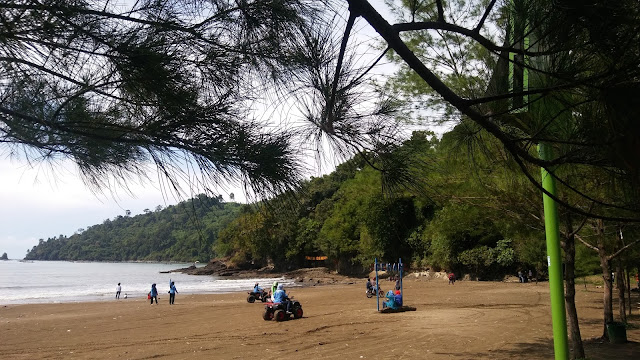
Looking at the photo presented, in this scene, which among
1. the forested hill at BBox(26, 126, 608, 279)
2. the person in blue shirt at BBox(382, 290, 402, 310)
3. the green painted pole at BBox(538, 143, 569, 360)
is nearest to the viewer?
the forested hill at BBox(26, 126, 608, 279)

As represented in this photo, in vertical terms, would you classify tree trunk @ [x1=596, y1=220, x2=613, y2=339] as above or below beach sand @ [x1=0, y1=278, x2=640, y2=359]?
above

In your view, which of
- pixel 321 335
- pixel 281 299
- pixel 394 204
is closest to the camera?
pixel 394 204

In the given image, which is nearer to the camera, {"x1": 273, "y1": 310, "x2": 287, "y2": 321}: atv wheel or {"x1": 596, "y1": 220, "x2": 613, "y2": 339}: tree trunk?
{"x1": 596, "y1": 220, "x2": 613, "y2": 339}: tree trunk

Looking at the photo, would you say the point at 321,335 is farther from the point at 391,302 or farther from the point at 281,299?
the point at 391,302

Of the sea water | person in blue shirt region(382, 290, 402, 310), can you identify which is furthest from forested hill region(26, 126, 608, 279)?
the sea water

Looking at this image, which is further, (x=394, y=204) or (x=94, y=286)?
(x=94, y=286)

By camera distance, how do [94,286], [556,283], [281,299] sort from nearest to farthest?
[556,283] → [281,299] → [94,286]

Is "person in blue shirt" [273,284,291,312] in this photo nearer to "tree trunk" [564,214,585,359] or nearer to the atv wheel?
the atv wheel

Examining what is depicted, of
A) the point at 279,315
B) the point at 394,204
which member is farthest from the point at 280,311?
the point at 394,204

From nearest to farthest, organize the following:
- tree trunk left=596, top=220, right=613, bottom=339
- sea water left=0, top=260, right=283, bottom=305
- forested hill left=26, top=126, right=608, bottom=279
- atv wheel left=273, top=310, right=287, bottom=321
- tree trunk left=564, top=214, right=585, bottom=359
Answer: forested hill left=26, top=126, right=608, bottom=279
tree trunk left=564, top=214, right=585, bottom=359
tree trunk left=596, top=220, right=613, bottom=339
atv wheel left=273, top=310, right=287, bottom=321
sea water left=0, top=260, right=283, bottom=305

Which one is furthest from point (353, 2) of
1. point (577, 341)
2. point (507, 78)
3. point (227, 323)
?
point (227, 323)

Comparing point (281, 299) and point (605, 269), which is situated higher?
point (605, 269)

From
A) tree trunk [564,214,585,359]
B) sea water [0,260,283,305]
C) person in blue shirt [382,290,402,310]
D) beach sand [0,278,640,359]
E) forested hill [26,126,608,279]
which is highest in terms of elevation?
forested hill [26,126,608,279]

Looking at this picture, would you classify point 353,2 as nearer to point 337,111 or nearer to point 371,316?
point 337,111
